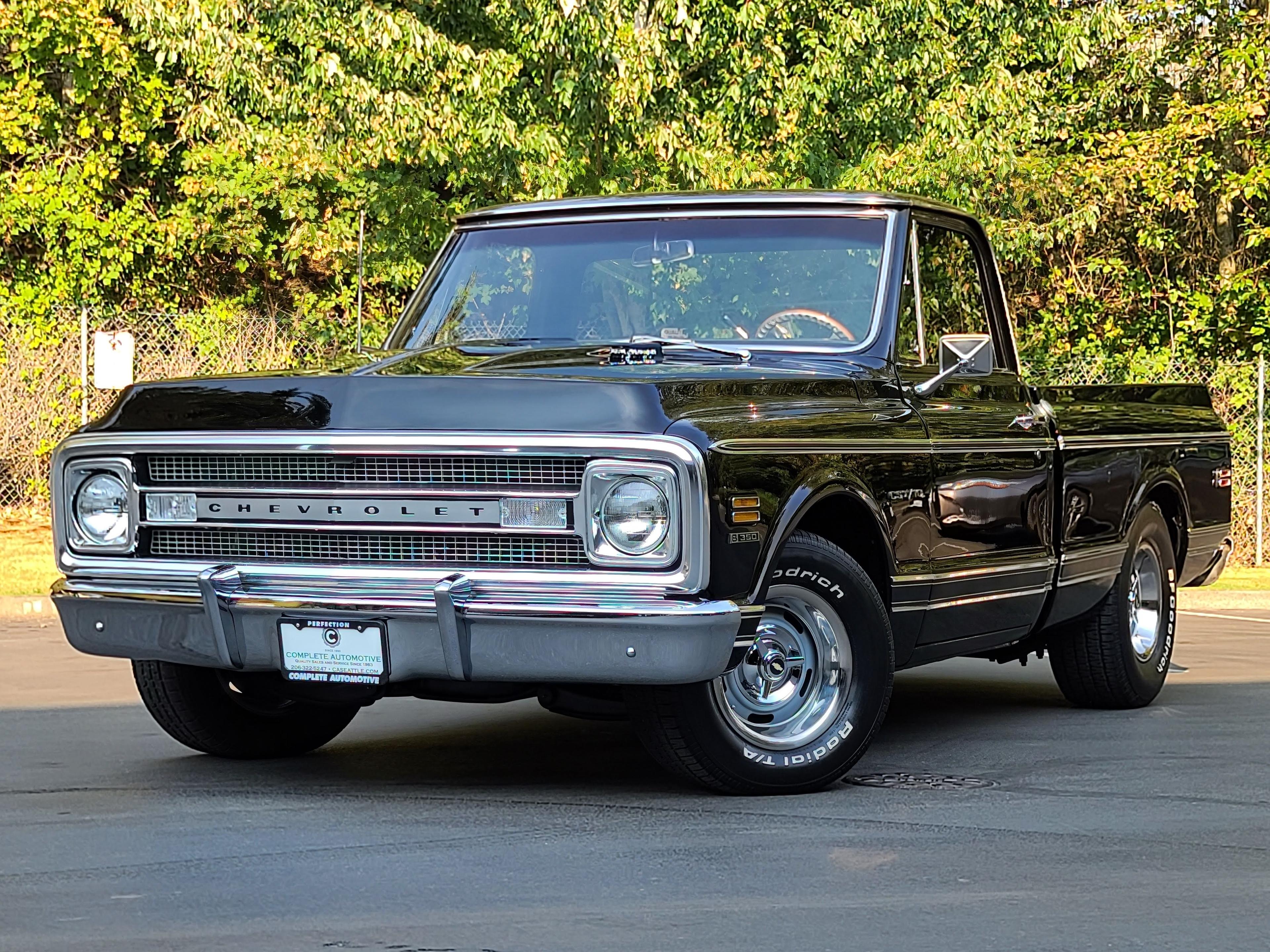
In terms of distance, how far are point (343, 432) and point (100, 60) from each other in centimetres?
1895

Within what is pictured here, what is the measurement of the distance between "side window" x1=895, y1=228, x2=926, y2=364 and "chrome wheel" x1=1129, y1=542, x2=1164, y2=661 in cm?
210

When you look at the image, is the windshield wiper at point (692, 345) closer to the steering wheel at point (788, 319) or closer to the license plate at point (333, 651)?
the steering wheel at point (788, 319)

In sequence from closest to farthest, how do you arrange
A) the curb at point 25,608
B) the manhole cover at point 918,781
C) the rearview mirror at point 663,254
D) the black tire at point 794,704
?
the black tire at point 794,704
the manhole cover at point 918,781
the rearview mirror at point 663,254
the curb at point 25,608

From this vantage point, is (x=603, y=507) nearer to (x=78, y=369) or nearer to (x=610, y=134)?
(x=610, y=134)

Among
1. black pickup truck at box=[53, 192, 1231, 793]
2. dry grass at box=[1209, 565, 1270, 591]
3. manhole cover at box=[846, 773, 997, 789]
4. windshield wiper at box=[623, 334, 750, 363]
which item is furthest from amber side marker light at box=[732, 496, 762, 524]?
dry grass at box=[1209, 565, 1270, 591]

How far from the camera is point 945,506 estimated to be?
7.70m

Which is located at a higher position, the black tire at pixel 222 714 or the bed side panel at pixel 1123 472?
the bed side panel at pixel 1123 472

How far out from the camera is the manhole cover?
23.8ft

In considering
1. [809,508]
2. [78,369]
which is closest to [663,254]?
[809,508]

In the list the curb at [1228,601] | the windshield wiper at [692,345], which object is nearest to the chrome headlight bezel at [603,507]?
the windshield wiper at [692,345]

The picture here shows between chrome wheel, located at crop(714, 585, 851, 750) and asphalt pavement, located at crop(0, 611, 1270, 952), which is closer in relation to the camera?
asphalt pavement, located at crop(0, 611, 1270, 952)

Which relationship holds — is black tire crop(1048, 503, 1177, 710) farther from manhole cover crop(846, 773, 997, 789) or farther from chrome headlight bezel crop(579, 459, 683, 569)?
chrome headlight bezel crop(579, 459, 683, 569)

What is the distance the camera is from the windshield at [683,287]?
25.8 feet

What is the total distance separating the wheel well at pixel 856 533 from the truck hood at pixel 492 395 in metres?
0.38
